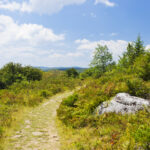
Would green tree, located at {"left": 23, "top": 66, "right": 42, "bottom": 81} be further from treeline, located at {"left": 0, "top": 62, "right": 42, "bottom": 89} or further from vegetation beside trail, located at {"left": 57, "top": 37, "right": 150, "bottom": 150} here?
vegetation beside trail, located at {"left": 57, "top": 37, "right": 150, "bottom": 150}

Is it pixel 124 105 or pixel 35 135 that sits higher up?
pixel 124 105

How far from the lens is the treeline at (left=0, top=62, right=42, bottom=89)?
2667 cm

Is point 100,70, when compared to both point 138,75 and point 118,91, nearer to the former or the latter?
point 138,75

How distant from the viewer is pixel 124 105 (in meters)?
7.53

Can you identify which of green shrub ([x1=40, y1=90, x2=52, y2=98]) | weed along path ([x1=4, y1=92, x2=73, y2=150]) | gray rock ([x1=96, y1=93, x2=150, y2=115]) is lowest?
weed along path ([x1=4, y1=92, x2=73, y2=150])

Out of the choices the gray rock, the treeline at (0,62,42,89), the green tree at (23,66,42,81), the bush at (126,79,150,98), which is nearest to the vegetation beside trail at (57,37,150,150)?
the bush at (126,79,150,98)

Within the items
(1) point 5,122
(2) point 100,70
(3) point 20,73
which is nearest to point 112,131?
(1) point 5,122

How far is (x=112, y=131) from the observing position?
18.7ft

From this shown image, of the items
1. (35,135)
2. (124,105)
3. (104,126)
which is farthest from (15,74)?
(104,126)

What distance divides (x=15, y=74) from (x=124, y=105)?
25.4m

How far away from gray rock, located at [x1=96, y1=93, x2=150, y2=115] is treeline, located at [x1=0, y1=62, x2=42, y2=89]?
2203 cm

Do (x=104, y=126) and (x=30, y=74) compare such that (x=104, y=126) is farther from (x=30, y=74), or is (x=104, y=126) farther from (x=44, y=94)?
(x=30, y=74)

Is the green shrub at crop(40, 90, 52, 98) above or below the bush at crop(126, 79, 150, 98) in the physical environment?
below

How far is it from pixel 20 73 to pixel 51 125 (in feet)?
77.8
